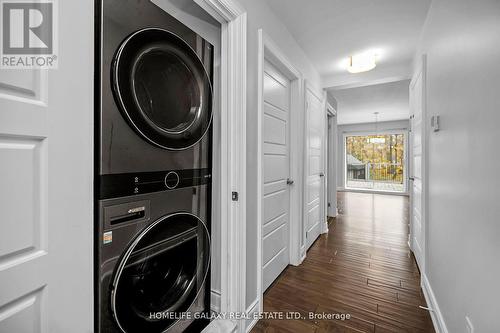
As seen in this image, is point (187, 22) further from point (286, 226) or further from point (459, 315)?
point (459, 315)

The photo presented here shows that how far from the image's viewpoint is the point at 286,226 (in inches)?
99.7

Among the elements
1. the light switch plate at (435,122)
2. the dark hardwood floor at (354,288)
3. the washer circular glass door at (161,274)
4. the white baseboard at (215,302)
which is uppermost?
the light switch plate at (435,122)

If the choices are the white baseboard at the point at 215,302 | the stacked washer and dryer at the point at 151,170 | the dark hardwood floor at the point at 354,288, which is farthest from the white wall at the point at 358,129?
the stacked washer and dryer at the point at 151,170

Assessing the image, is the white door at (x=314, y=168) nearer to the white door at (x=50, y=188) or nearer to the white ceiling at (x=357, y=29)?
the white ceiling at (x=357, y=29)

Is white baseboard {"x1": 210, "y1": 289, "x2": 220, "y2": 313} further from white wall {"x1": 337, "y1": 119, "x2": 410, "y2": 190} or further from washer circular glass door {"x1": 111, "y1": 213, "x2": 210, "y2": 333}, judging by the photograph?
white wall {"x1": 337, "y1": 119, "x2": 410, "y2": 190}


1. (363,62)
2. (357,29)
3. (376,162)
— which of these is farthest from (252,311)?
(376,162)

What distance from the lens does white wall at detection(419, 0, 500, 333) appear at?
3.06 feet

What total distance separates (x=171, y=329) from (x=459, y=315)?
5.02 ft

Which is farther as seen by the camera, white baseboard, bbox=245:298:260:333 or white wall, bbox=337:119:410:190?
white wall, bbox=337:119:410:190

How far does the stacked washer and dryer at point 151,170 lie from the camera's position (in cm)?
85

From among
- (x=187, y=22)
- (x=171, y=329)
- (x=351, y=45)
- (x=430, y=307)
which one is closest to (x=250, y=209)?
(x=171, y=329)

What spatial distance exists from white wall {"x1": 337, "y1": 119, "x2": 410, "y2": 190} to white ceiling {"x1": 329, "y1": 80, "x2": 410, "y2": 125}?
43 cm

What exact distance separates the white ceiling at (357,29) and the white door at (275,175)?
0.50 metres

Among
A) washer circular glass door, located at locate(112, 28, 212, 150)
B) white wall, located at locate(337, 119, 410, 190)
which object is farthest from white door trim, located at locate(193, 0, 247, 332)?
white wall, located at locate(337, 119, 410, 190)
